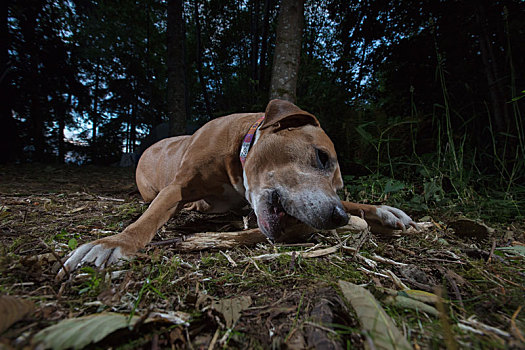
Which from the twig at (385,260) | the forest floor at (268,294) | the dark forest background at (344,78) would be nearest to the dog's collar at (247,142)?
the forest floor at (268,294)

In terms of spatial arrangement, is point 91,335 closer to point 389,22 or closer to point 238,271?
point 238,271

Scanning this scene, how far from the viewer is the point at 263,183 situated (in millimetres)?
1907

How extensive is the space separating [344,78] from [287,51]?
343 cm

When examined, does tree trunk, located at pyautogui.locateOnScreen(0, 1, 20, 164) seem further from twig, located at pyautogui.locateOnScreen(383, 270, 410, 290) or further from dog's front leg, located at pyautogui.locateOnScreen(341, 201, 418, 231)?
twig, located at pyautogui.locateOnScreen(383, 270, 410, 290)

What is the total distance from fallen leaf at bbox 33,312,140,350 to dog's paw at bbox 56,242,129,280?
0.63 meters

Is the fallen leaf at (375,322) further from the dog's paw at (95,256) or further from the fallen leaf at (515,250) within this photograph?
the fallen leaf at (515,250)

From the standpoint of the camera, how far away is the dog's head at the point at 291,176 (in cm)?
164

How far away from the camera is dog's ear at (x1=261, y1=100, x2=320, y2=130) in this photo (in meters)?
2.00

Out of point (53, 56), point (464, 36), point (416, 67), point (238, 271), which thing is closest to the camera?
point (238, 271)

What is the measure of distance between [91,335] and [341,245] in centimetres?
144

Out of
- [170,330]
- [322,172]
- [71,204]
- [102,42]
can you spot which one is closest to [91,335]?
[170,330]

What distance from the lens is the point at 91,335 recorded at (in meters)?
0.69

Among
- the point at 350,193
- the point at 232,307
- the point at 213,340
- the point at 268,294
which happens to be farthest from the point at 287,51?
the point at 213,340

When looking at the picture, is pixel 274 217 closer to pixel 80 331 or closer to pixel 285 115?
pixel 285 115
